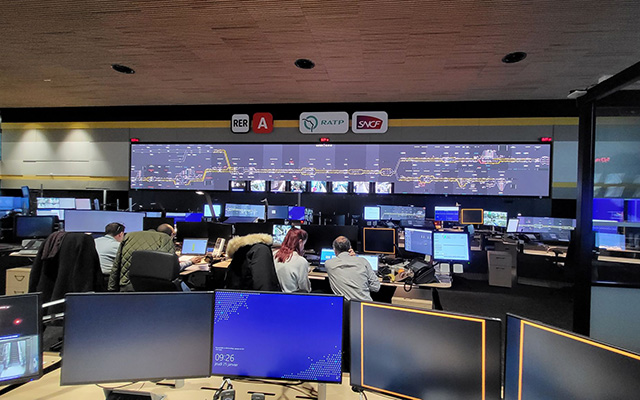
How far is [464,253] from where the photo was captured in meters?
3.71

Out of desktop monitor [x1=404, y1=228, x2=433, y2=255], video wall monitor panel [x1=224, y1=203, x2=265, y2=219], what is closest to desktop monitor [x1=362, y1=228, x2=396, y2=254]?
desktop monitor [x1=404, y1=228, x2=433, y2=255]

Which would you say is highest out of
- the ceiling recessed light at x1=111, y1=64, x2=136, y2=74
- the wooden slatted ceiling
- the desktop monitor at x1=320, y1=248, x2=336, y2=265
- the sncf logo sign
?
the ceiling recessed light at x1=111, y1=64, x2=136, y2=74

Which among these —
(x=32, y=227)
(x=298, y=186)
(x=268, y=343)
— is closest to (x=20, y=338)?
(x=268, y=343)

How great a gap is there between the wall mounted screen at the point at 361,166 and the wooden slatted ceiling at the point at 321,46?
102 centimetres

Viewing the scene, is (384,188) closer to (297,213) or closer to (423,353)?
(297,213)

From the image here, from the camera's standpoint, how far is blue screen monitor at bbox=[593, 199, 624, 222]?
2750 mm

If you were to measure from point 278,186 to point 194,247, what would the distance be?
91.3 inches

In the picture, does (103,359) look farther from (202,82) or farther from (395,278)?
(202,82)

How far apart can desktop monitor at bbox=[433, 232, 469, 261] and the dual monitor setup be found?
266 cm

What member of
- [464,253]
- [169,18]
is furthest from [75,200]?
[464,253]

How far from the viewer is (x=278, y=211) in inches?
229

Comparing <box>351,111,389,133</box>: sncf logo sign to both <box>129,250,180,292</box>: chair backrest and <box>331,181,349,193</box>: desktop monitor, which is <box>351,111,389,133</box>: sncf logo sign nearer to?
<box>331,181,349,193</box>: desktop monitor

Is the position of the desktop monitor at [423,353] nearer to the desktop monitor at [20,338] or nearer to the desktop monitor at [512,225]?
the desktop monitor at [20,338]

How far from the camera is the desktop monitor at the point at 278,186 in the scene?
6523 mm
